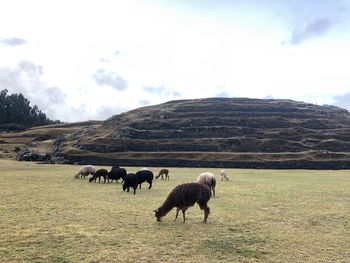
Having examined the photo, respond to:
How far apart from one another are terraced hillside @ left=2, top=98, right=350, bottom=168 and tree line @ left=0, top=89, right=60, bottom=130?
4778cm

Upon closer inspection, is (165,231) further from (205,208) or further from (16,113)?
(16,113)

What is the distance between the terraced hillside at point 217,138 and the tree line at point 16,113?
157 ft

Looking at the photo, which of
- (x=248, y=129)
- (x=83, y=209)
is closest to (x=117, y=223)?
(x=83, y=209)

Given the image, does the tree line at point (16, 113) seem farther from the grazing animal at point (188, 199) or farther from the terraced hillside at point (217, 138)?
the grazing animal at point (188, 199)

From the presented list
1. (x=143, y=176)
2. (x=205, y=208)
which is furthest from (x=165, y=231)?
(x=143, y=176)

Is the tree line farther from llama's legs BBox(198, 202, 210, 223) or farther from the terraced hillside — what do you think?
llama's legs BBox(198, 202, 210, 223)

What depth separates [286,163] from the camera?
8025 cm

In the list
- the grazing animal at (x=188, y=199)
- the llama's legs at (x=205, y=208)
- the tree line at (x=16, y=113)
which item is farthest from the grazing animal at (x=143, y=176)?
the tree line at (x=16, y=113)

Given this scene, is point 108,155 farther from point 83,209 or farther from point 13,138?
point 83,209

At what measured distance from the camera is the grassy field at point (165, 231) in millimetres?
12453

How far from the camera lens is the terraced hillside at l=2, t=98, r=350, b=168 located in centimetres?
8144

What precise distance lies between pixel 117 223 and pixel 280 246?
6.97 m

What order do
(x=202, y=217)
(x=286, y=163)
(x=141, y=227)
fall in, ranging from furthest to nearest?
1. (x=286, y=163)
2. (x=202, y=217)
3. (x=141, y=227)

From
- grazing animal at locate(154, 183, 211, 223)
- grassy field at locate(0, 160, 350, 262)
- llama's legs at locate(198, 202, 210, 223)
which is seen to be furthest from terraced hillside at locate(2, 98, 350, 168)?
llama's legs at locate(198, 202, 210, 223)
